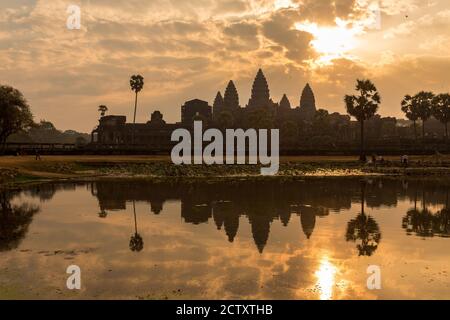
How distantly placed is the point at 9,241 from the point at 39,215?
611cm

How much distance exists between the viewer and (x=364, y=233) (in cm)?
1830

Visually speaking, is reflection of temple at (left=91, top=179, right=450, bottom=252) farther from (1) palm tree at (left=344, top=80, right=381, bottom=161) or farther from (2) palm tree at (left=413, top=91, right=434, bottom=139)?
(2) palm tree at (left=413, top=91, right=434, bottom=139)

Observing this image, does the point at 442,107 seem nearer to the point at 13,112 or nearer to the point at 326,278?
the point at 13,112

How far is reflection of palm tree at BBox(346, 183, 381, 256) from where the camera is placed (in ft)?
51.3

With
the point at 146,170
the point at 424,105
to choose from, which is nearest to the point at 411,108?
the point at 424,105

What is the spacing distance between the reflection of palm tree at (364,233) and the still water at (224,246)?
0.12 ft

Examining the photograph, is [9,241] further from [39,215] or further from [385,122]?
[385,122]

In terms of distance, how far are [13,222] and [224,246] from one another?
9.73m

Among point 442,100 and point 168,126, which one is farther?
point 168,126

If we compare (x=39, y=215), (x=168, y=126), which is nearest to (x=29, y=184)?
(x=39, y=215)

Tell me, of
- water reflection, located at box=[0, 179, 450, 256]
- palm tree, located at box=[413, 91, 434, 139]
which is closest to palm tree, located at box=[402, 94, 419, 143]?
palm tree, located at box=[413, 91, 434, 139]

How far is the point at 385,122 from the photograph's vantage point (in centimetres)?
18988
